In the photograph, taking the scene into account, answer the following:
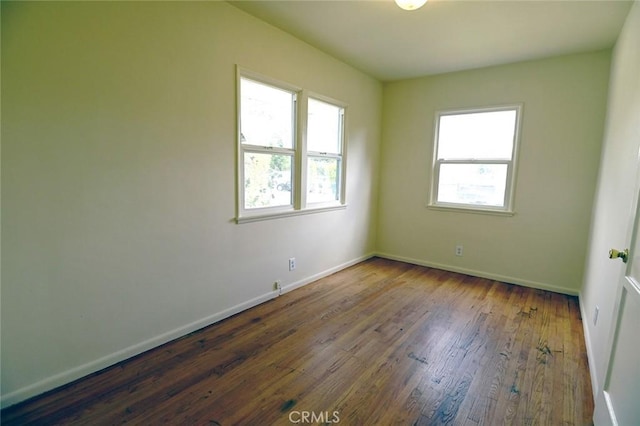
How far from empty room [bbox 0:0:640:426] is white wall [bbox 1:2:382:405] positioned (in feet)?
0.04

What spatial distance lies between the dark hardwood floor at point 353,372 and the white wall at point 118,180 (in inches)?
10.9

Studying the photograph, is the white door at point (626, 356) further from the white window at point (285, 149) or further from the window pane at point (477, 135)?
the window pane at point (477, 135)

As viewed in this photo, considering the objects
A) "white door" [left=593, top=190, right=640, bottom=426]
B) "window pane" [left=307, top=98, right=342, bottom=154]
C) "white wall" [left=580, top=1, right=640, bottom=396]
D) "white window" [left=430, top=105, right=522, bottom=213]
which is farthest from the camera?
"white window" [left=430, top=105, right=522, bottom=213]

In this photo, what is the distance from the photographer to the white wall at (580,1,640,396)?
1.75 metres

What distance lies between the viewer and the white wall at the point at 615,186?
5.74 ft

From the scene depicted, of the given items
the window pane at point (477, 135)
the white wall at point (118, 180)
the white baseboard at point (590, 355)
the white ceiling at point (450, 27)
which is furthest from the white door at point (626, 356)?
the window pane at point (477, 135)

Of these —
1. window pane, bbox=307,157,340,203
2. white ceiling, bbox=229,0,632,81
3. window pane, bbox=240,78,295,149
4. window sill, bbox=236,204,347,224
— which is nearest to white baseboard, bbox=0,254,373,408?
window sill, bbox=236,204,347,224

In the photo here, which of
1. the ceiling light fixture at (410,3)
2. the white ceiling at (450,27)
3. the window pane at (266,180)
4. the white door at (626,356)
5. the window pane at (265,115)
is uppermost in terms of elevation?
the white ceiling at (450,27)

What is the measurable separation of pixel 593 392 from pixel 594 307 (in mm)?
725

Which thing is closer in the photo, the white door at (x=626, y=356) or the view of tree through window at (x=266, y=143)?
the white door at (x=626, y=356)

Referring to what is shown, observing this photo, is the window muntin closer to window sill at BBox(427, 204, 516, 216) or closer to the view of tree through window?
the view of tree through window

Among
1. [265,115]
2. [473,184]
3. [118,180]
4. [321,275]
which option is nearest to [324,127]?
[265,115]

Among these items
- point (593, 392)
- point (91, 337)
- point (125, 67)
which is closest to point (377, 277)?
point (593, 392)

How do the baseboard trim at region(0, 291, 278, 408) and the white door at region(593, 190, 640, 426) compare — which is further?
the baseboard trim at region(0, 291, 278, 408)
